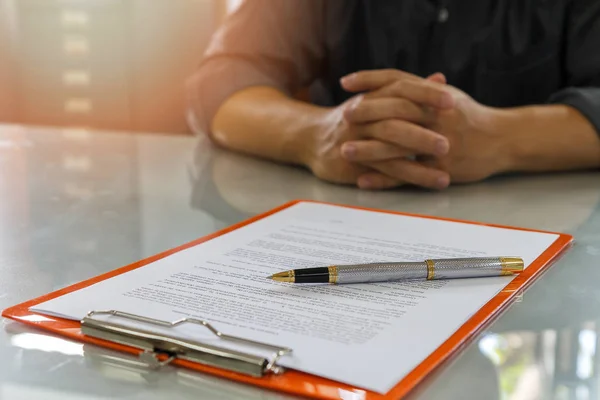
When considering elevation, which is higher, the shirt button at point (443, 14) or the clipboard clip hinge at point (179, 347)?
the shirt button at point (443, 14)

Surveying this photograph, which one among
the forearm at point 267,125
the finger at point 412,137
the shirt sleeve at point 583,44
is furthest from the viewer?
A: the shirt sleeve at point 583,44

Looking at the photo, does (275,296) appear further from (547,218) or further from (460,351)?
(547,218)

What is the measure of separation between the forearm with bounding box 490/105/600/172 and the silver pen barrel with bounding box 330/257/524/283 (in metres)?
0.42

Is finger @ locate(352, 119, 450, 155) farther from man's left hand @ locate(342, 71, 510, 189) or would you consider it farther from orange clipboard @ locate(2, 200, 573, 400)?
orange clipboard @ locate(2, 200, 573, 400)

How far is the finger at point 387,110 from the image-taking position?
86 cm

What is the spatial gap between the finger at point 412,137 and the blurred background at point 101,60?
1.01 m

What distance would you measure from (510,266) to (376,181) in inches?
A: 14.3

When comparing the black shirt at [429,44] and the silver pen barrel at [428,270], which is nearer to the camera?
the silver pen barrel at [428,270]

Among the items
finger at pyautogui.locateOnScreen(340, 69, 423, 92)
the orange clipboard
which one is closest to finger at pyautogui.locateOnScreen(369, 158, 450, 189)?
finger at pyautogui.locateOnScreen(340, 69, 423, 92)

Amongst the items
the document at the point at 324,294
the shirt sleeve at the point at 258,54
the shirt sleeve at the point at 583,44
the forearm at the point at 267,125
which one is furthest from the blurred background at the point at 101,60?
the document at the point at 324,294

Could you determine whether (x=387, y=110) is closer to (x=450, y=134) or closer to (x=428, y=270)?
(x=450, y=134)

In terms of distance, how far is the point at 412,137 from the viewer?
85 centimetres

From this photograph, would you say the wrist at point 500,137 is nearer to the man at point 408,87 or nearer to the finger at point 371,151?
the man at point 408,87

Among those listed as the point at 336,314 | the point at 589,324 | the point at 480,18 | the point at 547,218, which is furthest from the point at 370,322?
the point at 480,18
